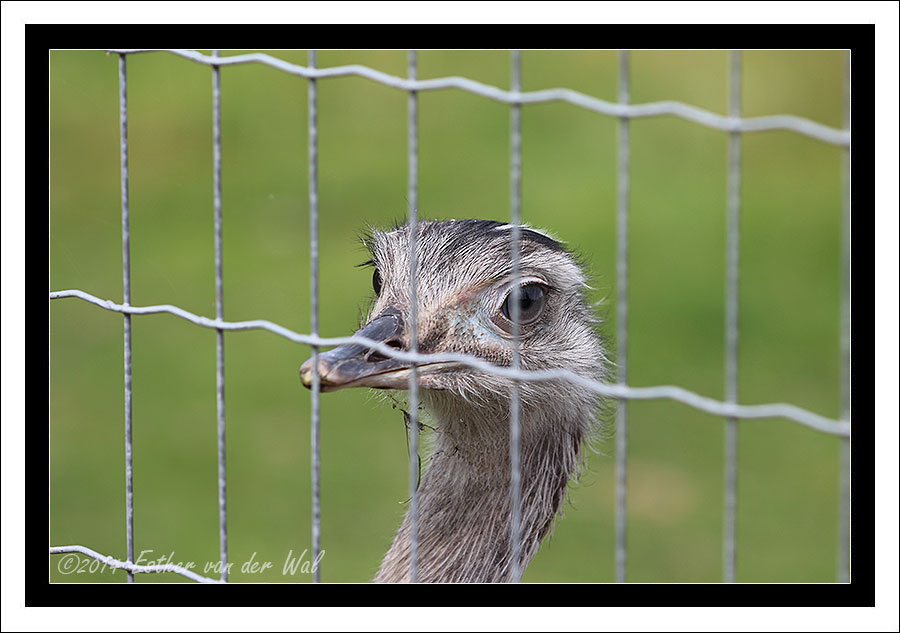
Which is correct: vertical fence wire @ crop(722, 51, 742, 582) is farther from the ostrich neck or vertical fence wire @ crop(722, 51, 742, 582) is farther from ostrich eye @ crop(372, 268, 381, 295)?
ostrich eye @ crop(372, 268, 381, 295)

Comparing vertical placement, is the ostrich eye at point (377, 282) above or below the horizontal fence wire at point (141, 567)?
above

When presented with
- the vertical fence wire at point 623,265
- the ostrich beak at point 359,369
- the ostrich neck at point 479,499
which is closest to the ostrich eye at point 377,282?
the ostrich neck at point 479,499

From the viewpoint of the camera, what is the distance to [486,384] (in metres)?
2.31

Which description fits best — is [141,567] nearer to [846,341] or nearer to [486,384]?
[486,384]

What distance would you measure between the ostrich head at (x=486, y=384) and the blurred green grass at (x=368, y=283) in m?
1.78

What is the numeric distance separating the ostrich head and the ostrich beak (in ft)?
0.75

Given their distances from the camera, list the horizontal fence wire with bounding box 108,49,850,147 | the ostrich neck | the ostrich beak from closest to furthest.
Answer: the horizontal fence wire with bounding box 108,49,850,147 → the ostrich beak → the ostrich neck

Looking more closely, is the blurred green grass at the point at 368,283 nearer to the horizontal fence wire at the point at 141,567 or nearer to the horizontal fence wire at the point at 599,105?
the horizontal fence wire at the point at 141,567

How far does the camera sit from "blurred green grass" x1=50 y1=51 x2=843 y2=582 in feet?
16.0

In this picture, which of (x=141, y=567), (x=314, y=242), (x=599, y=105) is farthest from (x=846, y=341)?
(x=141, y=567)

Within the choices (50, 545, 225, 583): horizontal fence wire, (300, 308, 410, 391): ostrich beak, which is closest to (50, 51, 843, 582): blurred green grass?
(50, 545, 225, 583): horizontal fence wire

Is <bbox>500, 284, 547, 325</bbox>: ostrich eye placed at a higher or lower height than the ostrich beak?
higher

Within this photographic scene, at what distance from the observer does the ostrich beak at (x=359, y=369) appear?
1.86 meters

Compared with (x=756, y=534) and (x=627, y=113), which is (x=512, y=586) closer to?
(x=627, y=113)
